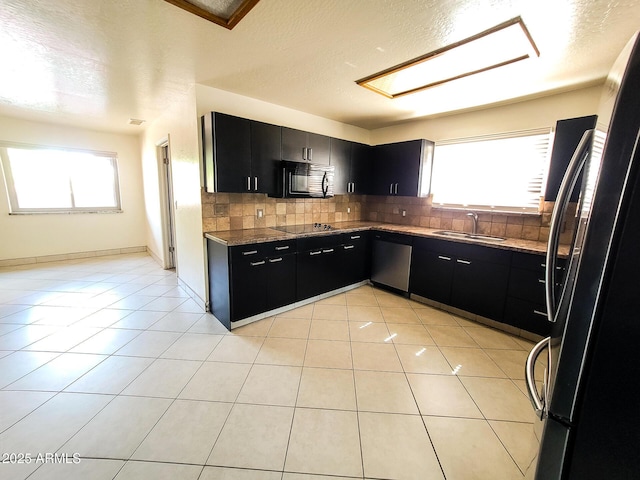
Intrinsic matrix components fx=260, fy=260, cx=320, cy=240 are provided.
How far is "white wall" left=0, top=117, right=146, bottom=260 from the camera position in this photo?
4.50m

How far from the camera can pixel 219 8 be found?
5.37 feet

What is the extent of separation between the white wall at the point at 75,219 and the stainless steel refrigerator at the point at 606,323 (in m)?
6.98

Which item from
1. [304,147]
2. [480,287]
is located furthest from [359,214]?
[480,287]

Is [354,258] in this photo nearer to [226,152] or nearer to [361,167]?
[361,167]

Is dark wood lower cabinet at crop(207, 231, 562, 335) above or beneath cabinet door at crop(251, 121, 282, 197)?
beneath

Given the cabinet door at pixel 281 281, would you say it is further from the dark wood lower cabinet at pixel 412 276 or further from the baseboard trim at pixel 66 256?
the baseboard trim at pixel 66 256

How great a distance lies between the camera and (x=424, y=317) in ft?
10.0

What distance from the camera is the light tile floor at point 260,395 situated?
1.39 meters

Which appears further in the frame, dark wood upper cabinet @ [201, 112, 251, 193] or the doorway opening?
the doorway opening

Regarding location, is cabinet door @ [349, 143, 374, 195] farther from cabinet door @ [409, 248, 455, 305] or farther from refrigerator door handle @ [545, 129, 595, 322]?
refrigerator door handle @ [545, 129, 595, 322]

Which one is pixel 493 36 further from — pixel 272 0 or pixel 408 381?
pixel 408 381

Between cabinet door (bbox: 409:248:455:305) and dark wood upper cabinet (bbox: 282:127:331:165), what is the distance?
5.90 ft

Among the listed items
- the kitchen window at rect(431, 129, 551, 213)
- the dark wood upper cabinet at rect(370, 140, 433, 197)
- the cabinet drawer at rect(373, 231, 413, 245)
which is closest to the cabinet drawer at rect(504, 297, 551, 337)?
the kitchen window at rect(431, 129, 551, 213)

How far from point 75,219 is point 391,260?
6.07 m
